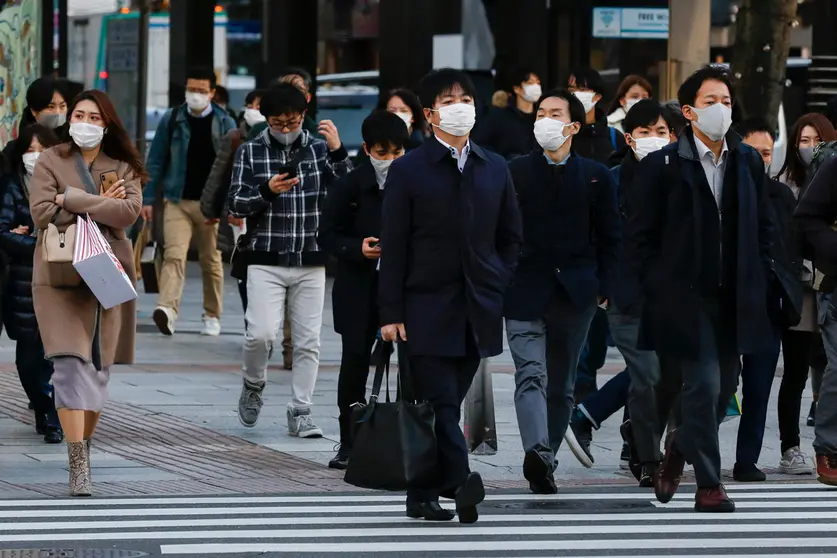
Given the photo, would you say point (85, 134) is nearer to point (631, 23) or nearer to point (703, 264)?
point (703, 264)

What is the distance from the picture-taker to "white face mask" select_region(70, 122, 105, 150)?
889 cm

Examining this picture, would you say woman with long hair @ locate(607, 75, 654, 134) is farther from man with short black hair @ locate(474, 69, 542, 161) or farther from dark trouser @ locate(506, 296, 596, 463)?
dark trouser @ locate(506, 296, 596, 463)

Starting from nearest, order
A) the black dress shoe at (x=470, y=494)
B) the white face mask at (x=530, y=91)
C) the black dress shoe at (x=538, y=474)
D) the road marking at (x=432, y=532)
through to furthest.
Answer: the road marking at (x=432, y=532) → the black dress shoe at (x=470, y=494) → the black dress shoe at (x=538, y=474) → the white face mask at (x=530, y=91)

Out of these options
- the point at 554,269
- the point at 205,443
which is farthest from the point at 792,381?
the point at 205,443

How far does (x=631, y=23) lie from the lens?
21688 mm

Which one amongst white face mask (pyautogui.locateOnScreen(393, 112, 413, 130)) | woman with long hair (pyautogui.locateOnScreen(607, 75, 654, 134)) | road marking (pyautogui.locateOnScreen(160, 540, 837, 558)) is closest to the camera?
road marking (pyautogui.locateOnScreen(160, 540, 837, 558))

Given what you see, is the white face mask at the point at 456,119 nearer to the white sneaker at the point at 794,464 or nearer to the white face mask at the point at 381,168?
the white face mask at the point at 381,168

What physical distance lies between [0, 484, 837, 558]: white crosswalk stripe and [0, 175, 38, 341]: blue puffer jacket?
2.00 metres

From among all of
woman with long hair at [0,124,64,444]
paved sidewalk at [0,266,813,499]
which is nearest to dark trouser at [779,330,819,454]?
paved sidewalk at [0,266,813,499]

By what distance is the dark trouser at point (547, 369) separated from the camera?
8.70m

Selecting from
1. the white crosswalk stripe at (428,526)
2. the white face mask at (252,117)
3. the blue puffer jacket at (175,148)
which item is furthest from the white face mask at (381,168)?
the blue puffer jacket at (175,148)

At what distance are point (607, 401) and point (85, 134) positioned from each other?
2.94 m

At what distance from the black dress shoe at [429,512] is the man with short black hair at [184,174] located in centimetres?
702

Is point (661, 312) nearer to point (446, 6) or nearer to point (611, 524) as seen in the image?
point (611, 524)
